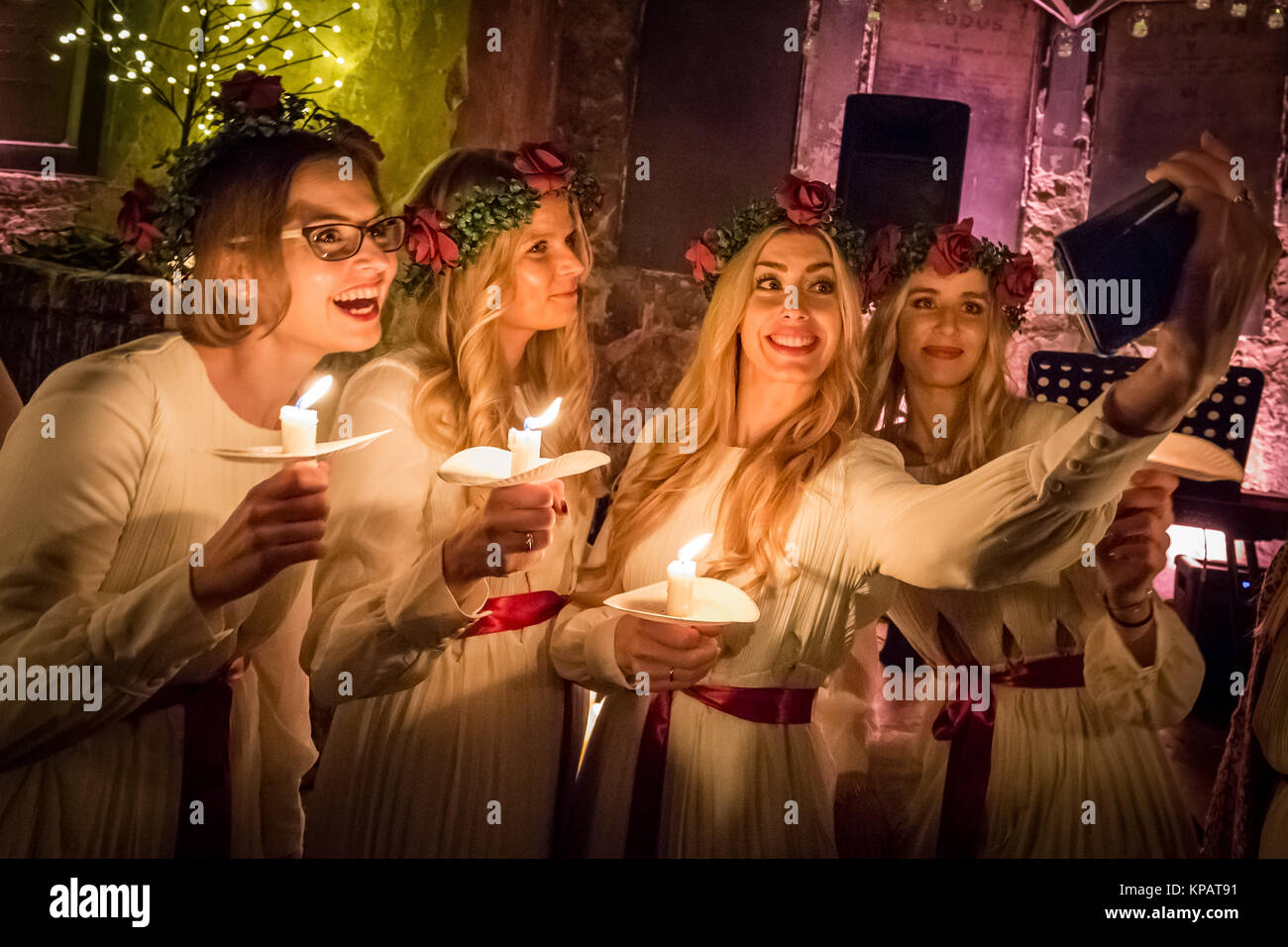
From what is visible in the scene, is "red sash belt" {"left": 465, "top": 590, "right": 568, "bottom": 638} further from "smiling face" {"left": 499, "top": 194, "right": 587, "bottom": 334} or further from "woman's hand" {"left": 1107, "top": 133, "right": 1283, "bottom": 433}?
"woman's hand" {"left": 1107, "top": 133, "right": 1283, "bottom": 433}

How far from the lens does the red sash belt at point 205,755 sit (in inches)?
125

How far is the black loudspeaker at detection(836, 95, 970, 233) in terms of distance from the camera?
344 centimetres

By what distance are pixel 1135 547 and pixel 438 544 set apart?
5.98 feet

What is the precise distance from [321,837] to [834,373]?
1838mm

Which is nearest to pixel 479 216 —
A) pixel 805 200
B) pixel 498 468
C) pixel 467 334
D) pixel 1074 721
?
pixel 467 334

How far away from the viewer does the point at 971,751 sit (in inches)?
131

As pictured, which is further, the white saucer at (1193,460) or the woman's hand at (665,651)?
the white saucer at (1193,460)

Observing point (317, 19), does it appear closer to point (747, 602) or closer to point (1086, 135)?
point (747, 602)

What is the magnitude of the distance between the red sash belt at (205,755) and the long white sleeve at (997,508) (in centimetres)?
167

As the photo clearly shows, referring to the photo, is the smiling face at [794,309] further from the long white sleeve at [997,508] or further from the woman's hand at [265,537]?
the woman's hand at [265,537]

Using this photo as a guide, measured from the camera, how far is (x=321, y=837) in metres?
3.33

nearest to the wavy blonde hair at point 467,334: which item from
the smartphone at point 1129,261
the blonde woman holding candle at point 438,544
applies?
the blonde woman holding candle at point 438,544
